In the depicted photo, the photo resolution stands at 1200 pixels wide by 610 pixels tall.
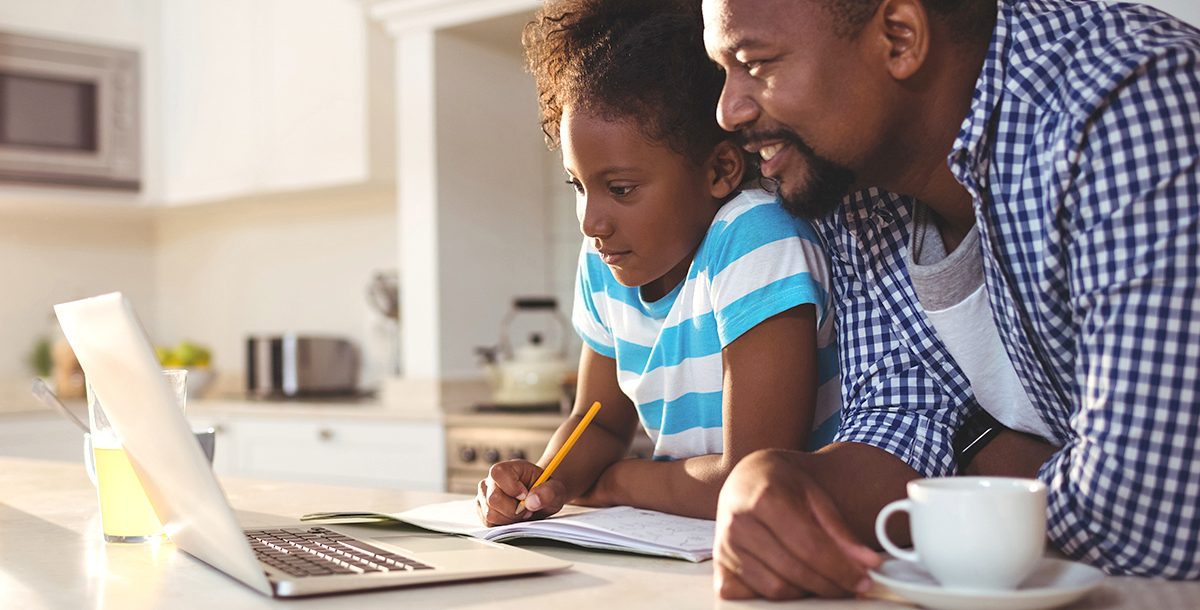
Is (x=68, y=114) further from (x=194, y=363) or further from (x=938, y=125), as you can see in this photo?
(x=938, y=125)

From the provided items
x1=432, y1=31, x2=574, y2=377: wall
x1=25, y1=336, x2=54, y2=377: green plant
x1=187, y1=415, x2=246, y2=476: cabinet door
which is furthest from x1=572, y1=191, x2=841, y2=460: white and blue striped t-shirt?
x1=25, y1=336, x2=54, y2=377: green plant

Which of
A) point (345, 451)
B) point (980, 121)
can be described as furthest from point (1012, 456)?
point (345, 451)

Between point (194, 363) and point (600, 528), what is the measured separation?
3.43m

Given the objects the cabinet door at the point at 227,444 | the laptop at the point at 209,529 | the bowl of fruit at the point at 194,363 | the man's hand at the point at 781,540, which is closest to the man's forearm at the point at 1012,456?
the man's hand at the point at 781,540

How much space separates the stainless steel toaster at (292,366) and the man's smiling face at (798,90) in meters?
2.88

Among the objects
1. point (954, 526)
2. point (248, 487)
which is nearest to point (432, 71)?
point (248, 487)

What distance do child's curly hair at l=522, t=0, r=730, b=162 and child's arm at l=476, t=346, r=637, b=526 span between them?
1.12ft

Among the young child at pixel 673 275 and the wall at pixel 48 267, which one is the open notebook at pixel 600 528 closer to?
the young child at pixel 673 275

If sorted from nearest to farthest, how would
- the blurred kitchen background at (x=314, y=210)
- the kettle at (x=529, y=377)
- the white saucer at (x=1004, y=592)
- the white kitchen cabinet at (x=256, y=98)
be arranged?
the white saucer at (x=1004, y=592) → the kettle at (x=529, y=377) → the blurred kitchen background at (x=314, y=210) → the white kitchen cabinet at (x=256, y=98)

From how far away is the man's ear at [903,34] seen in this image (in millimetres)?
1048

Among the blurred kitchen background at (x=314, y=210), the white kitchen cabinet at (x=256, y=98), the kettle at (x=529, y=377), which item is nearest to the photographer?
the kettle at (x=529, y=377)

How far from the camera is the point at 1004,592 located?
74 cm

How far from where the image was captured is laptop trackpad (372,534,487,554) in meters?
0.97

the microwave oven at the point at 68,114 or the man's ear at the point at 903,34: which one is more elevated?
the microwave oven at the point at 68,114
